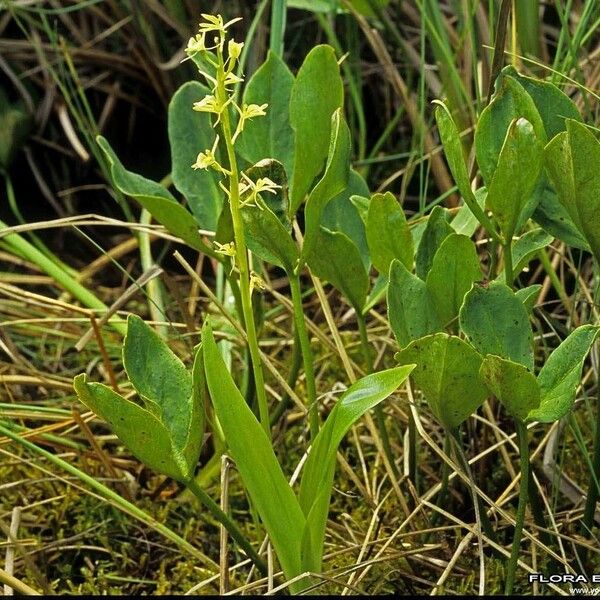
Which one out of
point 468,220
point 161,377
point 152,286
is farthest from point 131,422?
point 152,286

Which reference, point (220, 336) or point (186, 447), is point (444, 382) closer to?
point (186, 447)

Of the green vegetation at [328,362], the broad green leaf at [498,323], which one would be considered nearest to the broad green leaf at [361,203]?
the green vegetation at [328,362]

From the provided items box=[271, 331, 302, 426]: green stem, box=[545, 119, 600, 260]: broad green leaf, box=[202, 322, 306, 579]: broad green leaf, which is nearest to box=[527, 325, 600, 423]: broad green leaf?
box=[545, 119, 600, 260]: broad green leaf

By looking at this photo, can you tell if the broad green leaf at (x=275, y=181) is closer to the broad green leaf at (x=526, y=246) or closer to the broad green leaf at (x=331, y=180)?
the broad green leaf at (x=331, y=180)

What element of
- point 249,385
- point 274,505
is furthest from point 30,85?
point 274,505

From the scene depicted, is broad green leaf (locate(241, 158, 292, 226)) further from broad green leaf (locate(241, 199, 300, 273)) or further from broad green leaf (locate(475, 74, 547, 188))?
broad green leaf (locate(475, 74, 547, 188))
